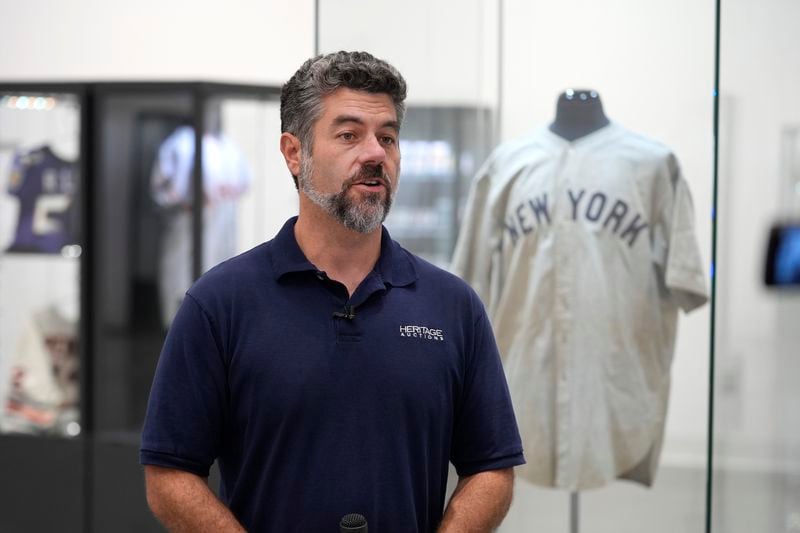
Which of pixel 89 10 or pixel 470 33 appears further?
pixel 89 10

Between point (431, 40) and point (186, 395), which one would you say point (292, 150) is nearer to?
point (186, 395)

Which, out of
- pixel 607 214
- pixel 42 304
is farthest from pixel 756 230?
pixel 42 304

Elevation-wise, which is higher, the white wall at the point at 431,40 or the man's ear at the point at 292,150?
the white wall at the point at 431,40

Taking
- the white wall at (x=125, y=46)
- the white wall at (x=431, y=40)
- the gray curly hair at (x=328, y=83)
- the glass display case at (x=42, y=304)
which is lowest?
the glass display case at (x=42, y=304)

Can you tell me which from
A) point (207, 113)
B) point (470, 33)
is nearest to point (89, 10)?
point (207, 113)

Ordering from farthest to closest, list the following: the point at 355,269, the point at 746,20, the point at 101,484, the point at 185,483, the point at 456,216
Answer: the point at 101,484 → the point at 456,216 → the point at 746,20 → the point at 355,269 → the point at 185,483

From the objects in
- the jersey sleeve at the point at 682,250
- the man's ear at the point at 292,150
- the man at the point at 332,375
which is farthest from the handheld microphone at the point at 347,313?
the jersey sleeve at the point at 682,250

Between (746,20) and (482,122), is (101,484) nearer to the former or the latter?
(482,122)

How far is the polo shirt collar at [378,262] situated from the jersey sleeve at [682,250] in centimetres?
99

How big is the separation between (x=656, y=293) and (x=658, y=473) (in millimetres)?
428

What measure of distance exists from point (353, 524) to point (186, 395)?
30 cm

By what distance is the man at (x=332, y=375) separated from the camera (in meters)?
1.51

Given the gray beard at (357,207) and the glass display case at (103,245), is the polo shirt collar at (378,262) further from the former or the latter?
the glass display case at (103,245)

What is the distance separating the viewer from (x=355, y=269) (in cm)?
162
